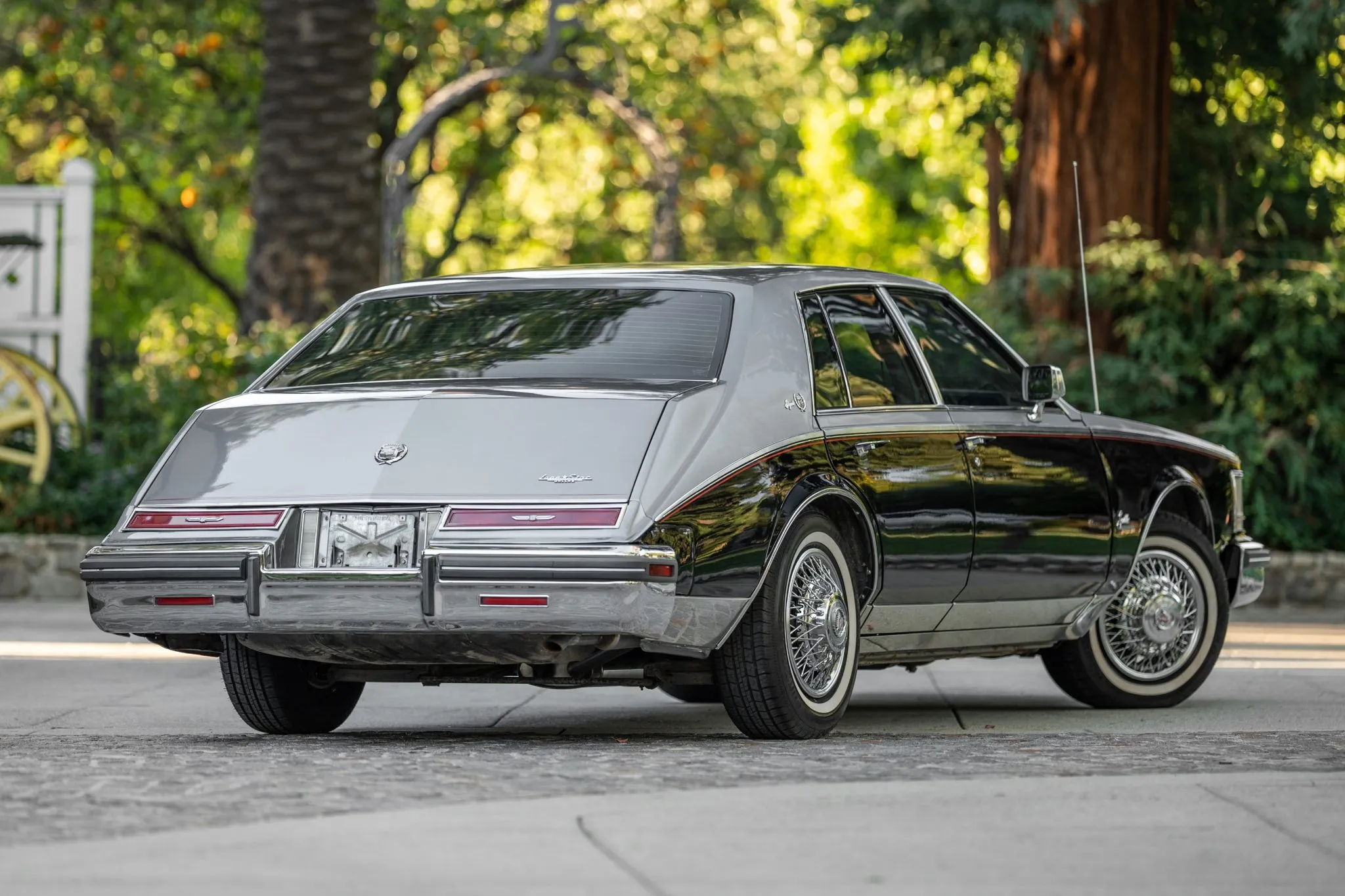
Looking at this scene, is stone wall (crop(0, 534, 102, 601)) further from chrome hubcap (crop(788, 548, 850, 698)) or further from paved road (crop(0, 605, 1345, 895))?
chrome hubcap (crop(788, 548, 850, 698))

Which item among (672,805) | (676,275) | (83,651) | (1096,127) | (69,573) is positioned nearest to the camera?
(672,805)

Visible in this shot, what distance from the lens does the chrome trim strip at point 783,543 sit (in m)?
6.85

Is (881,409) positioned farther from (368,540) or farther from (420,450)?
(368,540)

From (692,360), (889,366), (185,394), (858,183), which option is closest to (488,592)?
(692,360)

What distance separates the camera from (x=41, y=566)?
15156 mm

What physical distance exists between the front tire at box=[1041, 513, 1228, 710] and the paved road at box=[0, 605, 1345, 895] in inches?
8.7

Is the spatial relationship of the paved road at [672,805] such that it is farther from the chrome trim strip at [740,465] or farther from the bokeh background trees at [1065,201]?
the bokeh background trees at [1065,201]

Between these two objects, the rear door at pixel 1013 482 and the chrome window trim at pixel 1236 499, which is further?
the chrome window trim at pixel 1236 499

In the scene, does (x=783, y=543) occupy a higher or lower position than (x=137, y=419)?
lower

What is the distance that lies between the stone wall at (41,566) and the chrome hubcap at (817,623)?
8.94 meters

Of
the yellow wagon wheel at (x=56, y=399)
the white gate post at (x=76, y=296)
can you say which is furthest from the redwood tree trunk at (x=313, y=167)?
the yellow wagon wheel at (x=56, y=399)

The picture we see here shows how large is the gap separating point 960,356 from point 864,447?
1.08m

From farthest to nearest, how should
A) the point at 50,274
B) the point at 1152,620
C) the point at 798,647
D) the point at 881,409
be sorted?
the point at 50,274 → the point at 1152,620 → the point at 881,409 → the point at 798,647

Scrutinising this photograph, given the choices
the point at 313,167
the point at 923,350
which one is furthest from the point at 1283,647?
the point at 313,167
